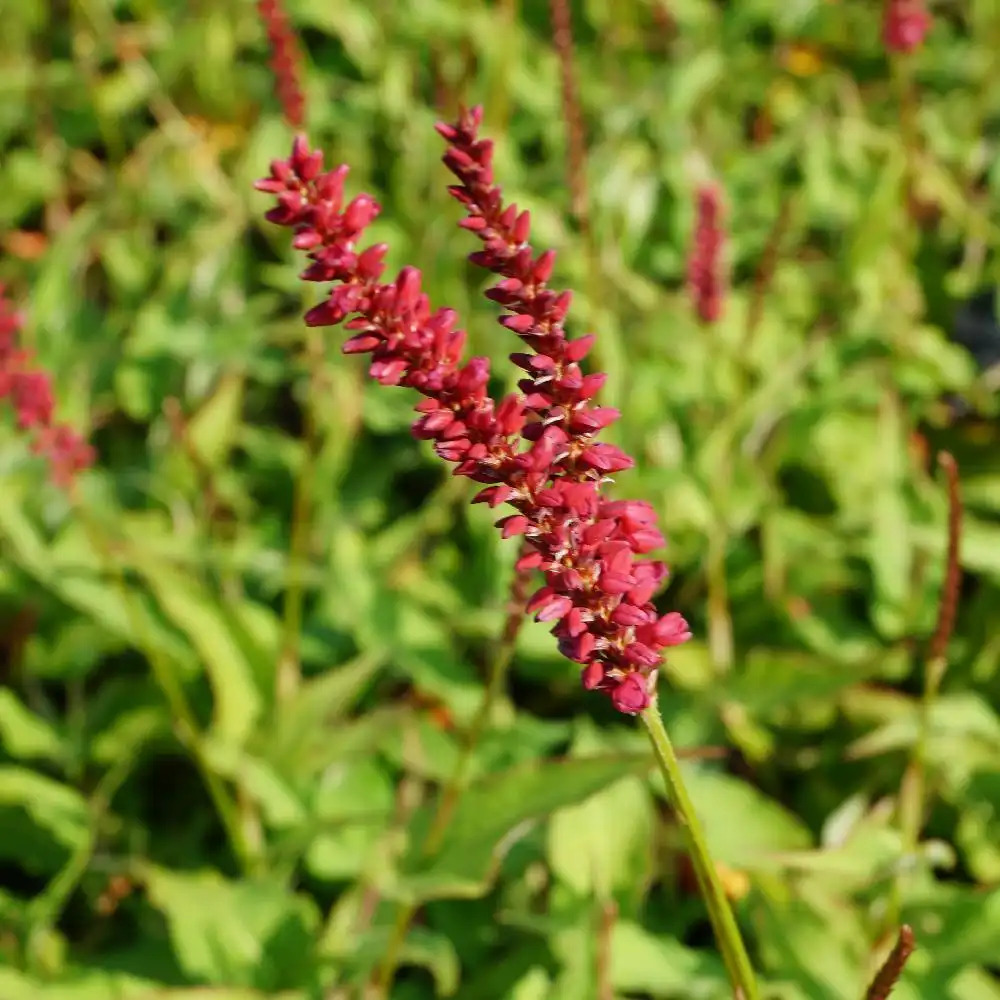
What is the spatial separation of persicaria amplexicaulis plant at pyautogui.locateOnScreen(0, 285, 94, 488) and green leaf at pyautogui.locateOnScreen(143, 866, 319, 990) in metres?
0.94

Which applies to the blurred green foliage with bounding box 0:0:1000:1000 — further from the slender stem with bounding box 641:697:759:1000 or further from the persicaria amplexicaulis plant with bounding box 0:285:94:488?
the slender stem with bounding box 641:697:759:1000

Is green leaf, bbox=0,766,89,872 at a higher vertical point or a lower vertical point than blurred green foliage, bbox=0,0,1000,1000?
lower

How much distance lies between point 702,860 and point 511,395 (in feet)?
1.91

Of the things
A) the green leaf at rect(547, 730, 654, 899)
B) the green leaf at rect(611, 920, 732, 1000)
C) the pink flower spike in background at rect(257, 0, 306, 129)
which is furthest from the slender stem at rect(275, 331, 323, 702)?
the green leaf at rect(611, 920, 732, 1000)

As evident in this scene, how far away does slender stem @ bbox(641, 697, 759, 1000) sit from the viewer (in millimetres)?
1219

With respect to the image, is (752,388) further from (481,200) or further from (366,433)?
(481,200)

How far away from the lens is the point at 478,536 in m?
3.28

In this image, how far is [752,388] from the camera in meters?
3.66

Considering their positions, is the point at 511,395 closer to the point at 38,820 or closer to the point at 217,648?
the point at 217,648

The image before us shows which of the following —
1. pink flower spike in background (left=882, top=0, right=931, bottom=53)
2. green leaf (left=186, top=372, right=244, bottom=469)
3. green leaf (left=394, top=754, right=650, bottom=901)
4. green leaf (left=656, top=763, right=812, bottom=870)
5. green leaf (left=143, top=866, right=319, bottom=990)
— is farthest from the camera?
green leaf (left=186, top=372, right=244, bottom=469)

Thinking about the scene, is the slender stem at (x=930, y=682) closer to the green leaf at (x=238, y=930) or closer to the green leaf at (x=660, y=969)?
the green leaf at (x=660, y=969)

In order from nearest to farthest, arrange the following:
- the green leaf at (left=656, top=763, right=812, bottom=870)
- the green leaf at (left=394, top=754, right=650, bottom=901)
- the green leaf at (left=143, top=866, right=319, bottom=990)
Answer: the green leaf at (left=394, top=754, right=650, bottom=901)
the green leaf at (left=143, top=866, right=319, bottom=990)
the green leaf at (left=656, top=763, right=812, bottom=870)

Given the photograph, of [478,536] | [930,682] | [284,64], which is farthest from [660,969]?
[284,64]

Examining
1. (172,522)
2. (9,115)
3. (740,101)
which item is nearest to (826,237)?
(740,101)
